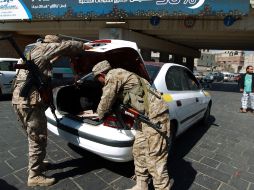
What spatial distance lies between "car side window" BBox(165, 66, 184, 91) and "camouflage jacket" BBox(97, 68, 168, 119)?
1.27 meters

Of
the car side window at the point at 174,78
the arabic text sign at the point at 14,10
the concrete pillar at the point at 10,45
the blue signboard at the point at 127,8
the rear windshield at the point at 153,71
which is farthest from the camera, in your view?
Answer: the concrete pillar at the point at 10,45

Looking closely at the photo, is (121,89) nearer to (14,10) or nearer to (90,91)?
(90,91)

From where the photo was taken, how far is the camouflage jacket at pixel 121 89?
9.00ft

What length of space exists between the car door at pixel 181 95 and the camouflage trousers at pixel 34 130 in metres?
1.99

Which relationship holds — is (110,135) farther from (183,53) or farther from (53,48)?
(183,53)

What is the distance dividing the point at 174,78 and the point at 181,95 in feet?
1.04

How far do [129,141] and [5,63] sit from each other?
728 cm

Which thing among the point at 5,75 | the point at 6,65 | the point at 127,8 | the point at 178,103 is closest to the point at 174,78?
the point at 178,103

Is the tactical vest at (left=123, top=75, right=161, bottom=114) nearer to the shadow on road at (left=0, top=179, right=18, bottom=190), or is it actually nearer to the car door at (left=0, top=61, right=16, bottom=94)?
the shadow on road at (left=0, top=179, right=18, bottom=190)

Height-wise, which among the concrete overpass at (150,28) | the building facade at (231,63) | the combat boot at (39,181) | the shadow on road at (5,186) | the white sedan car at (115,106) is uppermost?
the concrete overpass at (150,28)

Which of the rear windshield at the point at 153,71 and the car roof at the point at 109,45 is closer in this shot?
the car roof at the point at 109,45

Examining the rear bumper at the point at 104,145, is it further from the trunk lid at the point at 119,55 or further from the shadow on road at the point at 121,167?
the trunk lid at the point at 119,55

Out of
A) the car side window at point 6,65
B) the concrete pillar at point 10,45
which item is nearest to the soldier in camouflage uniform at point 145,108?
the car side window at point 6,65

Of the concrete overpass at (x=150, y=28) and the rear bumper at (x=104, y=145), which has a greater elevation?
the concrete overpass at (x=150, y=28)
